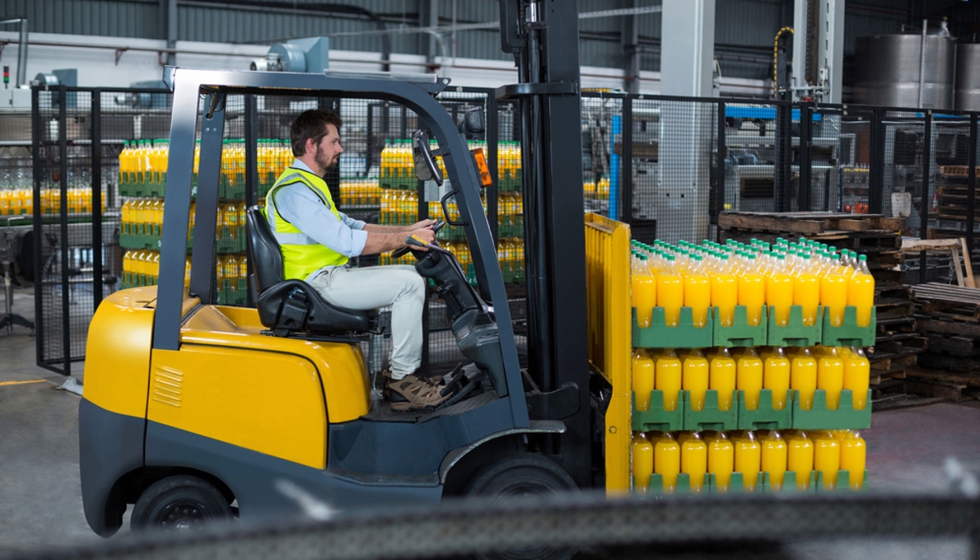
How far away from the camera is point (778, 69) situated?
1380 centimetres

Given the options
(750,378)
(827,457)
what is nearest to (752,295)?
(750,378)

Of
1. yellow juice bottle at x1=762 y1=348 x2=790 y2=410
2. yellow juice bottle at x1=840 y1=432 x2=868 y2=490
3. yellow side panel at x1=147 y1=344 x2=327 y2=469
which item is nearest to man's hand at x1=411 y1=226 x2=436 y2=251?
yellow side panel at x1=147 y1=344 x2=327 y2=469

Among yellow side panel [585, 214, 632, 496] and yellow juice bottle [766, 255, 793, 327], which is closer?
yellow side panel [585, 214, 632, 496]

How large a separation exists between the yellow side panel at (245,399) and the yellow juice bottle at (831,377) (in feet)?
8.48

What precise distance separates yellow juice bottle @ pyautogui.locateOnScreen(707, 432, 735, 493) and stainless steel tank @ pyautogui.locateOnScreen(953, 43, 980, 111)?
2294cm

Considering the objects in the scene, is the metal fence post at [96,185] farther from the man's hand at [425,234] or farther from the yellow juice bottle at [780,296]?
the yellow juice bottle at [780,296]

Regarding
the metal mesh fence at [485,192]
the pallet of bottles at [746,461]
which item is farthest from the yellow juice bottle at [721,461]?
the metal mesh fence at [485,192]

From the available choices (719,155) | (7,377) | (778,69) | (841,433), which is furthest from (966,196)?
(7,377)

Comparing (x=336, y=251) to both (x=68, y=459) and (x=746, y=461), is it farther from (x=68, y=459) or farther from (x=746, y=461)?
(x=68, y=459)

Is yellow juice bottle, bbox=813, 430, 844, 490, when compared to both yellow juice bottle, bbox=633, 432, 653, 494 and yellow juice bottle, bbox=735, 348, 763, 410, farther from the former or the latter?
yellow juice bottle, bbox=633, 432, 653, 494

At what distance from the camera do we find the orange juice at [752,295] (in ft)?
15.3

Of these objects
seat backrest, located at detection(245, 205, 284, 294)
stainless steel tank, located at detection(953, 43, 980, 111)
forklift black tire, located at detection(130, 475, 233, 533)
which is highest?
stainless steel tank, located at detection(953, 43, 980, 111)

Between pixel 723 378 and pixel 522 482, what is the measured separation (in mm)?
1281

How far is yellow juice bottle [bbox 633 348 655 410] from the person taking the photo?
4.54m
